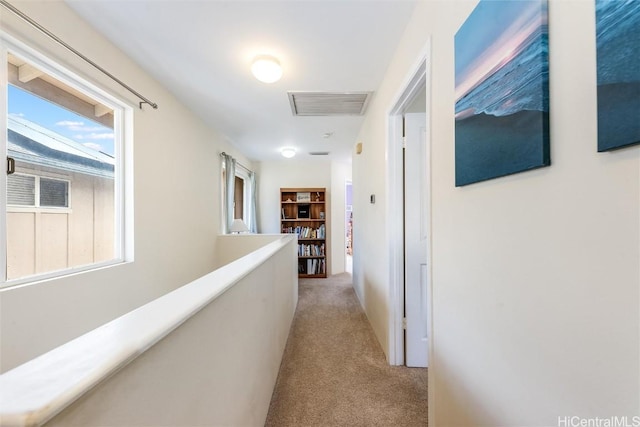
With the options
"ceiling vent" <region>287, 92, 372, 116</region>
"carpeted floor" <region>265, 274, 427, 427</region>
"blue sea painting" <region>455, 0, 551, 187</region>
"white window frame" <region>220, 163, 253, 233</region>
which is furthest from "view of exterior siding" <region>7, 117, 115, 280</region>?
"blue sea painting" <region>455, 0, 551, 187</region>

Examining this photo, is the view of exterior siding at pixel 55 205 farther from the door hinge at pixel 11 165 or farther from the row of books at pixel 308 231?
the row of books at pixel 308 231

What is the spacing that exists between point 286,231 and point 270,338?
370 centimetres

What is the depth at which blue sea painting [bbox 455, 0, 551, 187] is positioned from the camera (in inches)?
24.7

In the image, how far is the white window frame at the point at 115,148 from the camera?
123 centimetres

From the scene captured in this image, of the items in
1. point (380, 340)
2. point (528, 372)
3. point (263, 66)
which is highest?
point (263, 66)

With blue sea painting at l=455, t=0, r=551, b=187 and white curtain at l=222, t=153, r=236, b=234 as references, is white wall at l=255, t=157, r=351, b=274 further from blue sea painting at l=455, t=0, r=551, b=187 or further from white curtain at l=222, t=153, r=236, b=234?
blue sea painting at l=455, t=0, r=551, b=187

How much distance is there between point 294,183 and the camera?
→ 5.33 meters

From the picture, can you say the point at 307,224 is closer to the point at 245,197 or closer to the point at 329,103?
the point at 245,197

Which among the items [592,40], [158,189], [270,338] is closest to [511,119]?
[592,40]

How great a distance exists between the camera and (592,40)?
53 centimetres

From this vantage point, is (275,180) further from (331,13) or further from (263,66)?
(331,13)

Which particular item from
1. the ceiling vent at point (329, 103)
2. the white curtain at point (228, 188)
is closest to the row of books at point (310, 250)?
the white curtain at point (228, 188)

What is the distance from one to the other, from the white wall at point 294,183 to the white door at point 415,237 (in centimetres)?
329
